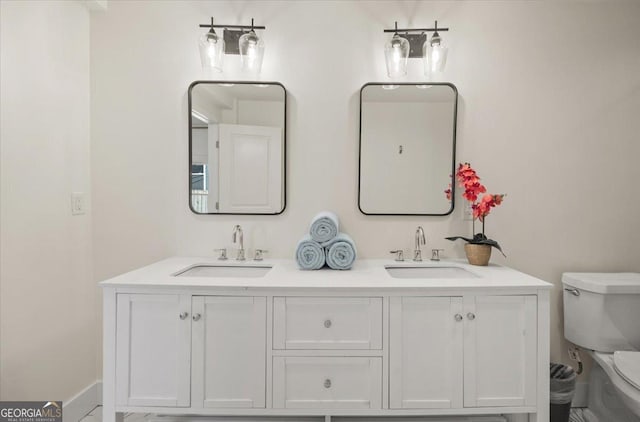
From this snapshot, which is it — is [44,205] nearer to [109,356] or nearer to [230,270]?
[109,356]

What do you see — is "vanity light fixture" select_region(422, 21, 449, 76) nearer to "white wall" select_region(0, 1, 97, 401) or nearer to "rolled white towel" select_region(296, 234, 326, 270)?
"rolled white towel" select_region(296, 234, 326, 270)

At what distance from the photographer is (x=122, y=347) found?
142 centimetres

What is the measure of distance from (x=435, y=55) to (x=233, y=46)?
3.63ft

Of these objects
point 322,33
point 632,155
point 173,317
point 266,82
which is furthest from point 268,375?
point 632,155

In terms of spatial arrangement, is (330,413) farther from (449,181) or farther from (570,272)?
(570,272)

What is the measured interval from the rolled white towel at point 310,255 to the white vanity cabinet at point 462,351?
1.35 feet

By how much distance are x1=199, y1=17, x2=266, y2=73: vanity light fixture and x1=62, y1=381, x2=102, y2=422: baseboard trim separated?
1896 millimetres

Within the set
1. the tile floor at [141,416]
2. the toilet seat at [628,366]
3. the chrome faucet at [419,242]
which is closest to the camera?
the toilet seat at [628,366]

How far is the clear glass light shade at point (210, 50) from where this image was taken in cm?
180

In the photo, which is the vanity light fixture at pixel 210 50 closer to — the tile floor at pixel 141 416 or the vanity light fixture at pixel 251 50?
the vanity light fixture at pixel 251 50

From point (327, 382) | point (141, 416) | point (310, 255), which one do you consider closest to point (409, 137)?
point (310, 255)

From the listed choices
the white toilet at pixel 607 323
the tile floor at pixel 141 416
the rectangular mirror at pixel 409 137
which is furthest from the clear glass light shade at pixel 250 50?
the white toilet at pixel 607 323

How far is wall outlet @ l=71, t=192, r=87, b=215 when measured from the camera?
179cm

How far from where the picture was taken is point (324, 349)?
142 cm
